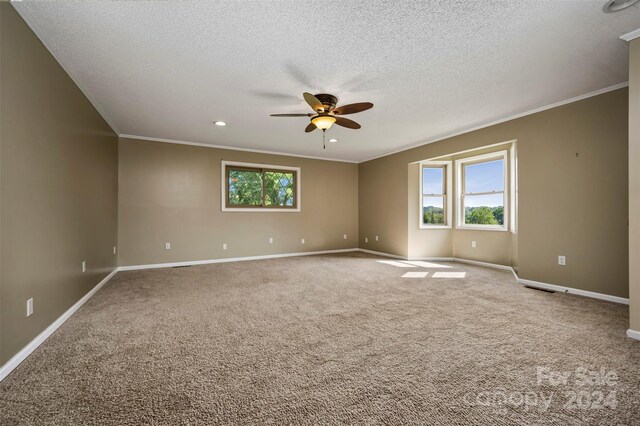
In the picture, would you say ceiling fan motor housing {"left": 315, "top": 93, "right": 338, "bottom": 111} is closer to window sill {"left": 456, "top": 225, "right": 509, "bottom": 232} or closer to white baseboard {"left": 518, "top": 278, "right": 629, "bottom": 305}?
white baseboard {"left": 518, "top": 278, "right": 629, "bottom": 305}

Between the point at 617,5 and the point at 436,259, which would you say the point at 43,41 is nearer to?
the point at 617,5

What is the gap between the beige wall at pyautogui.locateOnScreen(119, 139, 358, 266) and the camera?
5.23 m

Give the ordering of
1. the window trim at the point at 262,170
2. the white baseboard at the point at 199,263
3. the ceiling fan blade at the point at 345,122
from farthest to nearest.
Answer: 1. the window trim at the point at 262,170
2. the ceiling fan blade at the point at 345,122
3. the white baseboard at the point at 199,263

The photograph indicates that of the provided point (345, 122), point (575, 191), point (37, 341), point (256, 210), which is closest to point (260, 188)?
point (256, 210)

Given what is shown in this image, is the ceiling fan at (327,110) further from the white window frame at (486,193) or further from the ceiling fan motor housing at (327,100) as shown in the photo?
the white window frame at (486,193)

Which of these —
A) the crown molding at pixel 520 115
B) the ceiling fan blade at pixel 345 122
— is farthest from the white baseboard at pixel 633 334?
the ceiling fan blade at pixel 345 122

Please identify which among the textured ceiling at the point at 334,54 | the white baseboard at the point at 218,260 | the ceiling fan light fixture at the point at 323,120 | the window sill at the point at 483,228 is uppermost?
the textured ceiling at the point at 334,54

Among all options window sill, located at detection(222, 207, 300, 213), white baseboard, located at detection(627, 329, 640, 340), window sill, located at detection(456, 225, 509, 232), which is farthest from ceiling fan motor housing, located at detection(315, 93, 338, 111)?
window sill, located at detection(456, 225, 509, 232)

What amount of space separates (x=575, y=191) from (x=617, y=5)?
2.28 metres

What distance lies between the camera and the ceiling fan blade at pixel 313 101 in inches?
110

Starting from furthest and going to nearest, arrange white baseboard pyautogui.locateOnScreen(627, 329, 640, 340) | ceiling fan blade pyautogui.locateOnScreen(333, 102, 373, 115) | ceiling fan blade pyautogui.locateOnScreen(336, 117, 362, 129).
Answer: ceiling fan blade pyautogui.locateOnScreen(336, 117, 362, 129)
ceiling fan blade pyautogui.locateOnScreen(333, 102, 373, 115)
white baseboard pyautogui.locateOnScreen(627, 329, 640, 340)

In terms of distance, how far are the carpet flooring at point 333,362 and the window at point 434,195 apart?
9.32 feet

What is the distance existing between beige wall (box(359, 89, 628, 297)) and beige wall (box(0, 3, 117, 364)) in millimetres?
5463

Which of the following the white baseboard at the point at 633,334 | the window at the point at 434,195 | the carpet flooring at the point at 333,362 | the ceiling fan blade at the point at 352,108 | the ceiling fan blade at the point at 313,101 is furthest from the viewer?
the window at the point at 434,195
